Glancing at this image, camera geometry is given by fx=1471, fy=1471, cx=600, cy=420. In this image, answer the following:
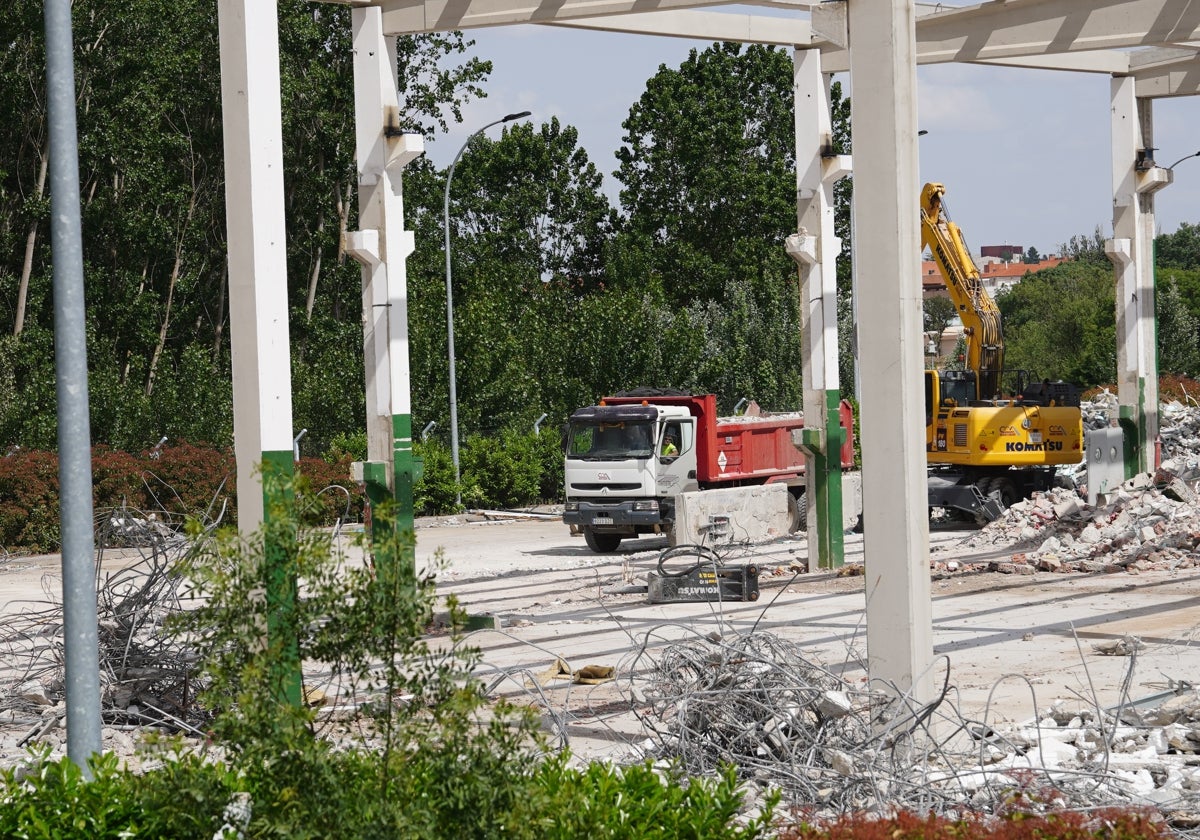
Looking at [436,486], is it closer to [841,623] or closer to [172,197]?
[172,197]

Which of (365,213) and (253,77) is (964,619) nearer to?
(365,213)

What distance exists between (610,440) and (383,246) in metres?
9.85

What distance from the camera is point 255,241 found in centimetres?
939

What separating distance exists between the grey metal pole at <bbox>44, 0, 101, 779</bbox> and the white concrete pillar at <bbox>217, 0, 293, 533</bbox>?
2725mm

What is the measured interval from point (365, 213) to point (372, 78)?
1396mm

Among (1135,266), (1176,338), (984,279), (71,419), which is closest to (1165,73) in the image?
(1135,266)

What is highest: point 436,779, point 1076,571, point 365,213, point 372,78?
point 372,78

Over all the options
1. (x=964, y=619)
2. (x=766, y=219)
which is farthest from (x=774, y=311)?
(x=964, y=619)

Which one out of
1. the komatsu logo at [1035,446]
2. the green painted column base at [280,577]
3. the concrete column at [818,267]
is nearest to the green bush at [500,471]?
the komatsu logo at [1035,446]

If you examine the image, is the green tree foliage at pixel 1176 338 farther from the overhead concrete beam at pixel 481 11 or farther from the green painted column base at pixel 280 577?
the green painted column base at pixel 280 577

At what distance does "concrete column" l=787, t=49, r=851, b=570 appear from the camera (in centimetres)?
1880

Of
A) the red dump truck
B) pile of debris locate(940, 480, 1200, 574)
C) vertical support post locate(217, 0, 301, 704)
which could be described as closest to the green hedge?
the red dump truck

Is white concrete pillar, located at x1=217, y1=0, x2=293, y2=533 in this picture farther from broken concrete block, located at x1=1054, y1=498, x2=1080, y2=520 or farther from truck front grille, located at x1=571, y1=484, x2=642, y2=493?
broken concrete block, located at x1=1054, y1=498, x2=1080, y2=520

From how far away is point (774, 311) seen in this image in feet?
154
